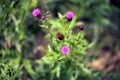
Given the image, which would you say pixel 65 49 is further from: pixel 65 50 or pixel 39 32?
pixel 39 32

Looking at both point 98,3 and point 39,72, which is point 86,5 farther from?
point 39,72

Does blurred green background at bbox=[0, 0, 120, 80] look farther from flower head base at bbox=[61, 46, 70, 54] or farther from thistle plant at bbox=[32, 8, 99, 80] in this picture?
flower head base at bbox=[61, 46, 70, 54]

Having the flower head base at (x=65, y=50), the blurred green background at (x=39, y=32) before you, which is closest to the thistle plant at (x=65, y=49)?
the flower head base at (x=65, y=50)

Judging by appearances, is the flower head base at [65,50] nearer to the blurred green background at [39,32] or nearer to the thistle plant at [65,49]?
the thistle plant at [65,49]

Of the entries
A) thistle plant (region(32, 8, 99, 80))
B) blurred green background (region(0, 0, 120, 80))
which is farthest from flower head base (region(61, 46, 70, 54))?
blurred green background (region(0, 0, 120, 80))

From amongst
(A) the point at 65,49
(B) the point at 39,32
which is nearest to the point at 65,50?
(A) the point at 65,49

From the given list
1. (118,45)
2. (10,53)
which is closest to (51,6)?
(118,45)

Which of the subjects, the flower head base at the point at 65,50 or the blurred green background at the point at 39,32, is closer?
the flower head base at the point at 65,50
